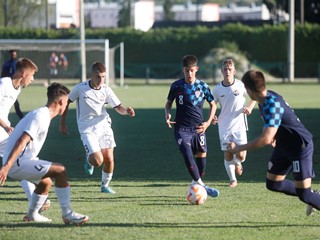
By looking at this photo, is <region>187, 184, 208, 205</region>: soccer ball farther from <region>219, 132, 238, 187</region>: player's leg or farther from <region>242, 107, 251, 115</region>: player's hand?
<region>242, 107, 251, 115</region>: player's hand

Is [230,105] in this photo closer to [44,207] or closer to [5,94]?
[5,94]

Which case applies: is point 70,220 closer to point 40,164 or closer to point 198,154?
point 40,164

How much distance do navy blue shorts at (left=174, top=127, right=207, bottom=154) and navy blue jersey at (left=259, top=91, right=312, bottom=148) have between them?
2579 millimetres

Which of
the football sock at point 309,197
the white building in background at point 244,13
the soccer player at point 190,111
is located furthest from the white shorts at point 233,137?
the white building in background at point 244,13

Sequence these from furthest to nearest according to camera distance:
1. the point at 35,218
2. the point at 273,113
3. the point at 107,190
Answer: the point at 107,190 < the point at 35,218 < the point at 273,113

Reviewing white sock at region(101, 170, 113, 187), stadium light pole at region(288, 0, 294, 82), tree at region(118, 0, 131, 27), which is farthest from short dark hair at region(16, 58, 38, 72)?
tree at region(118, 0, 131, 27)

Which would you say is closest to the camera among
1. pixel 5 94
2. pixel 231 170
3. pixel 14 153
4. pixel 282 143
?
pixel 14 153

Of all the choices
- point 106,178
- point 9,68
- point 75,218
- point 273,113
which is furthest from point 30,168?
point 9,68

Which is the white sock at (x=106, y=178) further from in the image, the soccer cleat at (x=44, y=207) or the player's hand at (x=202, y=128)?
the soccer cleat at (x=44, y=207)

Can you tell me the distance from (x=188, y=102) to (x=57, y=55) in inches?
1510

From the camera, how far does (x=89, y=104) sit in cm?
1166

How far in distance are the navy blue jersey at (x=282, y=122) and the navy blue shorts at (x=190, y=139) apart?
258cm

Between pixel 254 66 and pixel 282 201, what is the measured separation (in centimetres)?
4485

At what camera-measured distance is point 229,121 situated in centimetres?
1259
